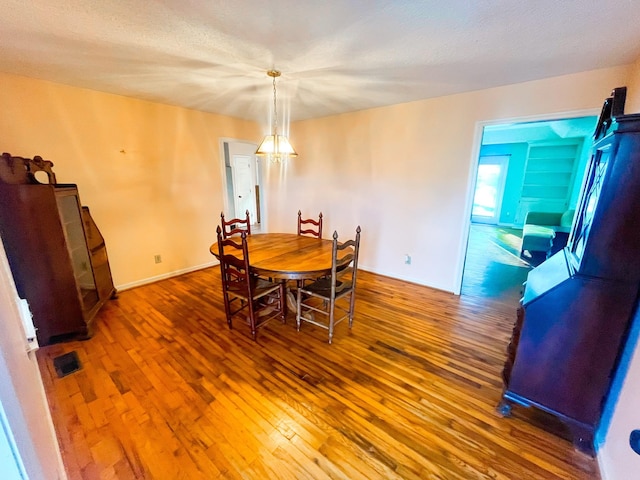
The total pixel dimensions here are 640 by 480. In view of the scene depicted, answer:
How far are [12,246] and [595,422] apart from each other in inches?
160

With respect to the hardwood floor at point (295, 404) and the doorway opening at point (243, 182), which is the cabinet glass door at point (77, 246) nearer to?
the hardwood floor at point (295, 404)

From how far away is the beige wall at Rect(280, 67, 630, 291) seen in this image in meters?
2.46

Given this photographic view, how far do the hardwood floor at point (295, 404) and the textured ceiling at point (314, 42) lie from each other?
2.32 metres

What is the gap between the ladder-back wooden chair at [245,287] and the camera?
82.5 inches

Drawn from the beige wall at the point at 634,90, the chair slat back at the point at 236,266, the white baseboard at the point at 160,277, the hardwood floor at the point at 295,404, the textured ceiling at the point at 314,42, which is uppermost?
the textured ceiling at the point at 314,42

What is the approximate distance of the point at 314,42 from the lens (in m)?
1.80

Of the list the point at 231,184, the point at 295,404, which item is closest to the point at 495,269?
the point at 295,404

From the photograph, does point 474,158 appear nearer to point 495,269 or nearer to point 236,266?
point 495,269

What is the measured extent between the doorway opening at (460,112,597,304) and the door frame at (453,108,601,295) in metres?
0.64

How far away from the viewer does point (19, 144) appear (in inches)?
94.2

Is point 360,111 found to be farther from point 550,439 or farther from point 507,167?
point 507,167

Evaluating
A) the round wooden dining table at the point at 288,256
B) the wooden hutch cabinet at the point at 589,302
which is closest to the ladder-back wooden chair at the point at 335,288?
the round wooden dining table at the point at 288,256

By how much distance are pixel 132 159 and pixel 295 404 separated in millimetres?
3309

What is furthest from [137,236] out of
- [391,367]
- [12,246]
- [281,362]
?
[391,367]
